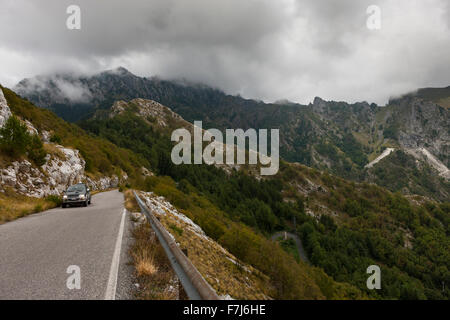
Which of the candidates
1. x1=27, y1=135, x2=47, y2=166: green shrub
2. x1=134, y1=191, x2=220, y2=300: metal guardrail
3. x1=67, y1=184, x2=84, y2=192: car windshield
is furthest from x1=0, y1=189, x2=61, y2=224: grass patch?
x1=134, y1=191, x2=220, y2=300: metal guardrail

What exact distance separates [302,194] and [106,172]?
6778 inches

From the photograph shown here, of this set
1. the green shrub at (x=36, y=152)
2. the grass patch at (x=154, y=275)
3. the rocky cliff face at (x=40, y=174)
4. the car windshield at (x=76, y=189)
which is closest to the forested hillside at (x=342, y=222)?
the rocky cliff face at (x=40, y=174)

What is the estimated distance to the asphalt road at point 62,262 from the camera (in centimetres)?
412

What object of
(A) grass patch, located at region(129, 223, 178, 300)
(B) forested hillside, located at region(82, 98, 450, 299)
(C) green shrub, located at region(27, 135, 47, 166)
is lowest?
(B) forested hillside, located at region(82, 98, 450, 299)

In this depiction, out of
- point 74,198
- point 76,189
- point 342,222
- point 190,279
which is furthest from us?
point 342,222

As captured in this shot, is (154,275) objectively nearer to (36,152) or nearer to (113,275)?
(113,275)

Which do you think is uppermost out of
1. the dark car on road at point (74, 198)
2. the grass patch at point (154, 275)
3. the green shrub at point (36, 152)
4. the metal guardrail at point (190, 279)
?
the green shrub at point (36, 152)

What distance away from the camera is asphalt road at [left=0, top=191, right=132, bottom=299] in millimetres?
4125

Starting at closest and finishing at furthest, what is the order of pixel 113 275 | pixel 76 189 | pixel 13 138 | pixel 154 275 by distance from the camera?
pixel 113 275, pixel 154 275, pixel 76 189, pixel 13 138

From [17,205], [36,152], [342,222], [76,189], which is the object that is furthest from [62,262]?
[342,222]

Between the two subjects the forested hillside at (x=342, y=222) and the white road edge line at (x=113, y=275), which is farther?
the forested hillside at (x=342, y=222)

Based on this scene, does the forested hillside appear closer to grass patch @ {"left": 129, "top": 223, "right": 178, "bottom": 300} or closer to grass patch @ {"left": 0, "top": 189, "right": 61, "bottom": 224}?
grass patch @ {"left": 0, "top": 189, "right": 61, "bottom": 224}

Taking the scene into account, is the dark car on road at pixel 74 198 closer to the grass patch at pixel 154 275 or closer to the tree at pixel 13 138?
the tree at pixel 13 138

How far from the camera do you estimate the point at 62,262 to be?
5637mm
